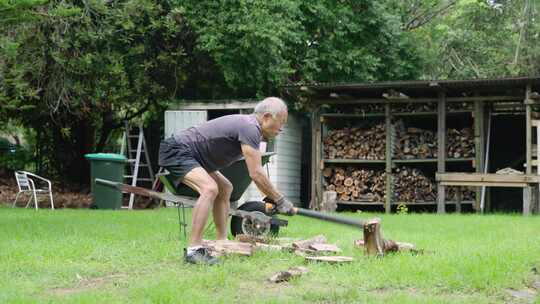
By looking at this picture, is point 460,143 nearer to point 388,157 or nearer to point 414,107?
point 414,107

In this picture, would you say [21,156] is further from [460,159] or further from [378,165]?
[460,159]

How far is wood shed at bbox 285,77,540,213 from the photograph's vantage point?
14.3 meters

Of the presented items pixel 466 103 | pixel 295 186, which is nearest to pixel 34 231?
pixel 295 186

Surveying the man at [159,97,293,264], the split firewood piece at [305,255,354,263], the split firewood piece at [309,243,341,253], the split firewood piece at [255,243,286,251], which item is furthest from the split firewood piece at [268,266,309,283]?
the split firewood piece at [255,243,286,251]

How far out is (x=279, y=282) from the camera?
5016 millimetres

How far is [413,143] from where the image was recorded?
15.2 meters

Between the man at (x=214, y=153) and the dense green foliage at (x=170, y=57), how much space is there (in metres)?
7.20

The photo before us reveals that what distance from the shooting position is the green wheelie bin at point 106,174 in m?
14.4

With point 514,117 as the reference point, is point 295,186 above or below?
below

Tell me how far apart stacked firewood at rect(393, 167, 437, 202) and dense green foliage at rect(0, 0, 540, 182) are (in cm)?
263

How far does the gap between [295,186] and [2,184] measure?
7.95 meters

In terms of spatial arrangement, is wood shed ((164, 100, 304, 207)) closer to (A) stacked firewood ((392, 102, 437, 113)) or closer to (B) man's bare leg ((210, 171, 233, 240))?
(A) stacked firewood ((392, 102, 437, 113))

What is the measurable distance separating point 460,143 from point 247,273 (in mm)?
10293

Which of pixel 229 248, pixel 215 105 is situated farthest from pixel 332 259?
pixel 215 105
